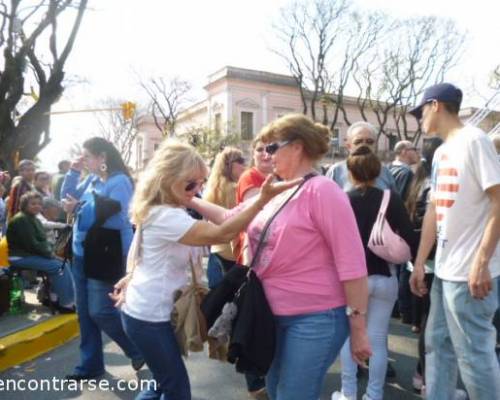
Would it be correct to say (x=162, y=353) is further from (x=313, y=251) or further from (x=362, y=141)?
(x=362, y=141)

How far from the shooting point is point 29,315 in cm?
575

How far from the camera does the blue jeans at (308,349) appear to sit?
2059 millimetres

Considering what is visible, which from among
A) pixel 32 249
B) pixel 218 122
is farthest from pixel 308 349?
pixel 218 122

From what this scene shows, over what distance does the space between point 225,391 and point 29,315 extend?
122 inches

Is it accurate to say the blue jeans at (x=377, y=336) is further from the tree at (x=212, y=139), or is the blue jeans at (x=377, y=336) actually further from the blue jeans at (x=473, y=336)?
the tree at (x=212, y=139)

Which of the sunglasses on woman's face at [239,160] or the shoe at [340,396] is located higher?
the sunglasses on woman's face at [239,160]

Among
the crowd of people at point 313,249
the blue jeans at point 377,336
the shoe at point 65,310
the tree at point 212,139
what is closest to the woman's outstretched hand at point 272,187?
the crowd of people at point 313,249

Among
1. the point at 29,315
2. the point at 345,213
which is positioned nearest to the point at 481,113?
the point at 345,213

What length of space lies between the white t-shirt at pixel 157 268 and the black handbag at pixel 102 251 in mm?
1227

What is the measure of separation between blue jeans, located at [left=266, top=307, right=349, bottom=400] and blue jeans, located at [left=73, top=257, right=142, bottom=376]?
212 centimetres

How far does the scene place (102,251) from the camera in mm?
3764

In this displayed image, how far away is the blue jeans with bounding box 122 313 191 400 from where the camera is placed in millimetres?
2506

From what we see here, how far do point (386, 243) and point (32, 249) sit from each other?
4500 millimetres

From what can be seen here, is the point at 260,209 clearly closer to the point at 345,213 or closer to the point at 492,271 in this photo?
the point at 345,213
